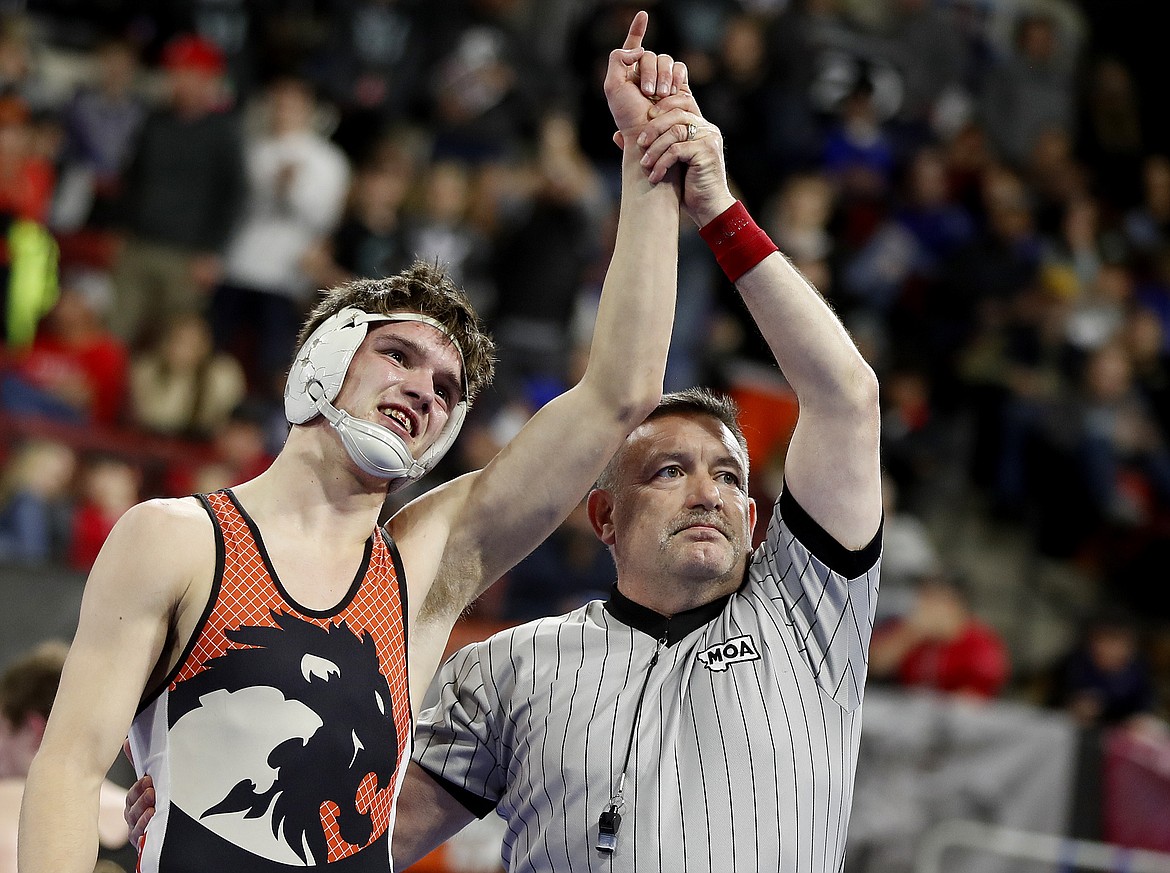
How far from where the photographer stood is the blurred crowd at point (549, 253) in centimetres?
916

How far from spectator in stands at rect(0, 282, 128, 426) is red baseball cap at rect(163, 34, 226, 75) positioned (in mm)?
1782

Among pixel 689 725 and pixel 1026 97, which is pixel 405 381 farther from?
pixel 1026 97

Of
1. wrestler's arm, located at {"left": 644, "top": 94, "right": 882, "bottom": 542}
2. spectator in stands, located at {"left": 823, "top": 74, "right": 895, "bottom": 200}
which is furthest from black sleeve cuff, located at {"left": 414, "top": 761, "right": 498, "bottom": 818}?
spectator in stands, located at {"left": 823, "top": 74, "right": 895, "bottom": 200}

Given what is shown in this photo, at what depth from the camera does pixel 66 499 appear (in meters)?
8.14

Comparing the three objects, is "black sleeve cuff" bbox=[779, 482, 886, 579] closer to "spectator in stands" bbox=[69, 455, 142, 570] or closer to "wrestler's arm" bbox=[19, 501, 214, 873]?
"wrestler's arm" bbox=[19, 501, 214, 873]

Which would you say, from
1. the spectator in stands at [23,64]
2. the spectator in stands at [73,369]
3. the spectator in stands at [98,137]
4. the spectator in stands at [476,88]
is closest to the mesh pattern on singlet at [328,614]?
the spectator in stands at [73,369]

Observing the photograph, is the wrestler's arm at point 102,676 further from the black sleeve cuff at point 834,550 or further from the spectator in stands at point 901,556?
the spectator in stands at point 901,556

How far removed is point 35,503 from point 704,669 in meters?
5.59

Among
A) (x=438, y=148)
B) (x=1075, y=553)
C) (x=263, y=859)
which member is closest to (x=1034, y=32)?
(x=1075, y=553)

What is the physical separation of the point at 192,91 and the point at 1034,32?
28.9 ft

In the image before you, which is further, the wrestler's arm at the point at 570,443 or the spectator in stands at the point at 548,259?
the spectator in stands at the point at 548,259

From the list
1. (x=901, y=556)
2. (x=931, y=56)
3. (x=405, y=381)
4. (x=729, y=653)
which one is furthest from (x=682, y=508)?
(x=931, y=56)

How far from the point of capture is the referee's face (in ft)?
Answer: 11.7

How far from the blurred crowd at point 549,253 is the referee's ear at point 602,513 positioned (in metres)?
4.49
